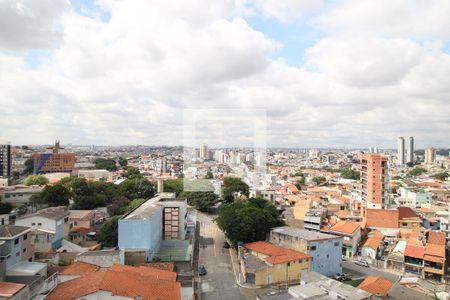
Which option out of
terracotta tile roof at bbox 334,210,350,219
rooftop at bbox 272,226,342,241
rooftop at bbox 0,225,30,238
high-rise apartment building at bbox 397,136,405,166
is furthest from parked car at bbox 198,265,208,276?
high-rise apartment building at bbox 397,136,405,166

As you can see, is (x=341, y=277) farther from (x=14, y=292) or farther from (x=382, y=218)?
(x=14, y=292)

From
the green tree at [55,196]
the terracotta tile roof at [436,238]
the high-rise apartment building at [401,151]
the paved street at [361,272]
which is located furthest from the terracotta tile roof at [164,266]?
the high-rise apartment building at [401,151]

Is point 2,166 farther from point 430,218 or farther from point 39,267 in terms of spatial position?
point 430,218

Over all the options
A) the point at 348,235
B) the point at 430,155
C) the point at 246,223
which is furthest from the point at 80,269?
the point at 430,155

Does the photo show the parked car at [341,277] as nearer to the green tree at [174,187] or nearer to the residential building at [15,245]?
the residential building at [15,245]

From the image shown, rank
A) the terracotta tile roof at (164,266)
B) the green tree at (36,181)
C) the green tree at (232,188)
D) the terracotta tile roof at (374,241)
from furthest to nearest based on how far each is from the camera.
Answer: the green tree at (36,181) < the green tree at (232,188) < the terracotta tile roof at (374,241) < the terracotta tile roof at (164,266)

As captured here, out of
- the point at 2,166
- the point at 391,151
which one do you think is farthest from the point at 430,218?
the point at 391,151
